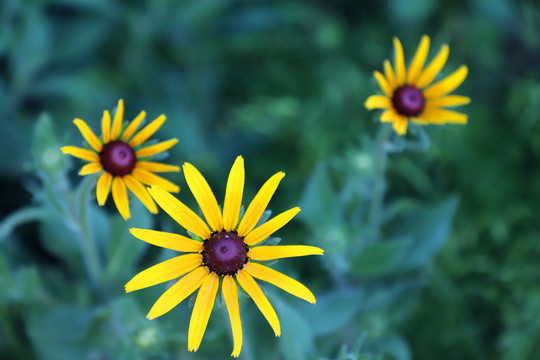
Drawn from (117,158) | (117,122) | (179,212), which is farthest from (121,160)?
(179,212)

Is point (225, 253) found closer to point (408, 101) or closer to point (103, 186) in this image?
point (103, 186)

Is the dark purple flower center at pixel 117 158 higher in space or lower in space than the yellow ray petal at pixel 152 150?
lower

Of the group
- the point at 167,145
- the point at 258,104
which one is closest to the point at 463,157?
the point at 258,104

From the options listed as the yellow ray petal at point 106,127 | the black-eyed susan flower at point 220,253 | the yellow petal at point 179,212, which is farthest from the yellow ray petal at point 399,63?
the yellow ray petal at point 106,127

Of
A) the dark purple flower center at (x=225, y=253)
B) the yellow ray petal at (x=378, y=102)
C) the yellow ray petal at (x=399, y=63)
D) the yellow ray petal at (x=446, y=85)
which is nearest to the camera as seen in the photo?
the dark purple flower center at (x=225, y=253)

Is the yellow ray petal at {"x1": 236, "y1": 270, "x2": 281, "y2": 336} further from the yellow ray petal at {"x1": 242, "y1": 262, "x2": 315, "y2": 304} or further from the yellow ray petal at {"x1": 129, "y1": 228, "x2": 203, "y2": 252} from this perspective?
the yellow ray petal at {"x1": 129, "y1": 228, "x2": 203, "y2": 252}

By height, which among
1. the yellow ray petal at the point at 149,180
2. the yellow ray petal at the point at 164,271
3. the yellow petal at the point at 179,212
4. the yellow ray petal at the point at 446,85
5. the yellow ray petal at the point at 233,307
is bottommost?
the yellow ray petal at the point at 233,307

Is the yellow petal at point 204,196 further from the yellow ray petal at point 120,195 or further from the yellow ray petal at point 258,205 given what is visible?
the yellow ray petal at point 120,195
